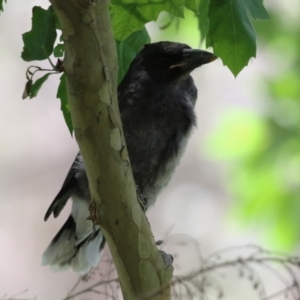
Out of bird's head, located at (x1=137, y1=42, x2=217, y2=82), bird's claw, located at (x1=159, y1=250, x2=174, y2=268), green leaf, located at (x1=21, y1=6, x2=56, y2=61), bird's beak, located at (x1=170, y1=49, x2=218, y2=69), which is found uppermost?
bird's head, located at (x1=137, y1=42, x2=217, y2=82)

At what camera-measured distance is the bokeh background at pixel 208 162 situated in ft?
12.1

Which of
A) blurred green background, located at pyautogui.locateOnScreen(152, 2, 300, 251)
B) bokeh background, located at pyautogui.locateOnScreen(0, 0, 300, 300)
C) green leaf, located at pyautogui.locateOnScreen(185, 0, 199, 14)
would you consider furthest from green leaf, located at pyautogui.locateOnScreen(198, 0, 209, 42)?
blurred green background, located at pyautogui.locateOnScreen(152, 2, 300, 251)

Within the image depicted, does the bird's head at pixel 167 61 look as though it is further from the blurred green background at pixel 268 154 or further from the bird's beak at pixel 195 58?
the blurred green background at pixel 268 154


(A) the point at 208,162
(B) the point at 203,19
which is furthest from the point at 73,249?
(A) the point at 208,162

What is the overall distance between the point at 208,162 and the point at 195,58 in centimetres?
267

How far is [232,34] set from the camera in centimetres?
187

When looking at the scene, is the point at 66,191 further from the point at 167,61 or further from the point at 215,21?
the point at 215,21

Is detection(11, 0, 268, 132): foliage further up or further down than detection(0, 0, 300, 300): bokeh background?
further down

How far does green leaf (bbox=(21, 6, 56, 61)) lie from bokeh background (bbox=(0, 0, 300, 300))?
3.22 feet

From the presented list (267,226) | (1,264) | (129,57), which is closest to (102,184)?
(129,57)

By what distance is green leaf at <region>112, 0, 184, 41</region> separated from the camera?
1884mm

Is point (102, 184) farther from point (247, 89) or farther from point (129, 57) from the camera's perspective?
point (247, 89)

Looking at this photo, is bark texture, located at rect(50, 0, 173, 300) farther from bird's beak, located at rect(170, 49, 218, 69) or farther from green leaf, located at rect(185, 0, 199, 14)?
bird's beak, located at rect(170, 49, 218, 69)

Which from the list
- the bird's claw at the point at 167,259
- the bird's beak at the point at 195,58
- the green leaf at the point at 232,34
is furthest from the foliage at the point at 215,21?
the bird's beak at the point at 195,58
